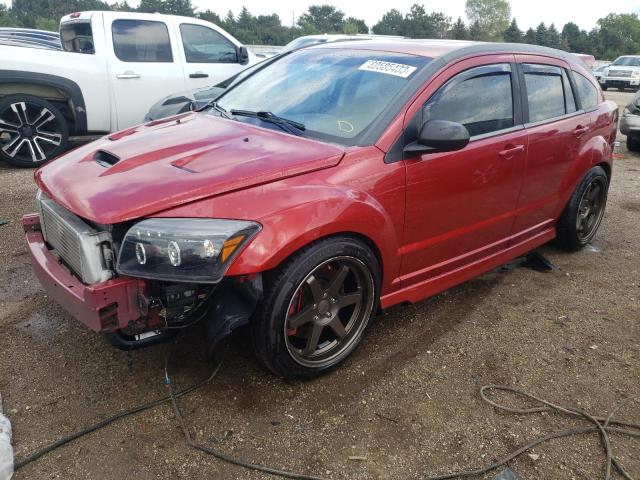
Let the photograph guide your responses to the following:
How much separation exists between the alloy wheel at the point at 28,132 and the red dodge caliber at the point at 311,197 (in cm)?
390

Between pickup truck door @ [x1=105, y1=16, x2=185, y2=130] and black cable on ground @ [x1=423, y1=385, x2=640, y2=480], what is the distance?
6106 millimetres

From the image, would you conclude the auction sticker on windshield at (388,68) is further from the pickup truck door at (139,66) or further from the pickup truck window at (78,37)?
the pickup truck window at (78,37)

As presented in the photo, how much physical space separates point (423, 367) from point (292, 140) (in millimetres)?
1455

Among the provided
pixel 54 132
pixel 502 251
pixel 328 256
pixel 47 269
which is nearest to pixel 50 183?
pixel 47 269

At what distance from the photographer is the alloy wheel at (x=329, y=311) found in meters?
2.70

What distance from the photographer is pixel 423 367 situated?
9.94ft

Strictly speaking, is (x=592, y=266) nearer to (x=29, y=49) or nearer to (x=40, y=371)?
(x=40, y=371)

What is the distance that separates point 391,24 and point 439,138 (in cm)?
10235

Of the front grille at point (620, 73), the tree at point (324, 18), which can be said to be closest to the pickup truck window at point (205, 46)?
the front grille at point (620, 73)

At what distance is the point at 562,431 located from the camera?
257cm

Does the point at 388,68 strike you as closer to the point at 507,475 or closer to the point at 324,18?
the point at 507,475

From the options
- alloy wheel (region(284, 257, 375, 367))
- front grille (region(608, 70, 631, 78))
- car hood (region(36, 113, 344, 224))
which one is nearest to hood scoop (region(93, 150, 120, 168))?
car hood (region(36, 113, 344, 224))

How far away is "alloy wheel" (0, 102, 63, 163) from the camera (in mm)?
6445

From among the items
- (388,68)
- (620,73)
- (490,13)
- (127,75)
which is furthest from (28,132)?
(490,13)
